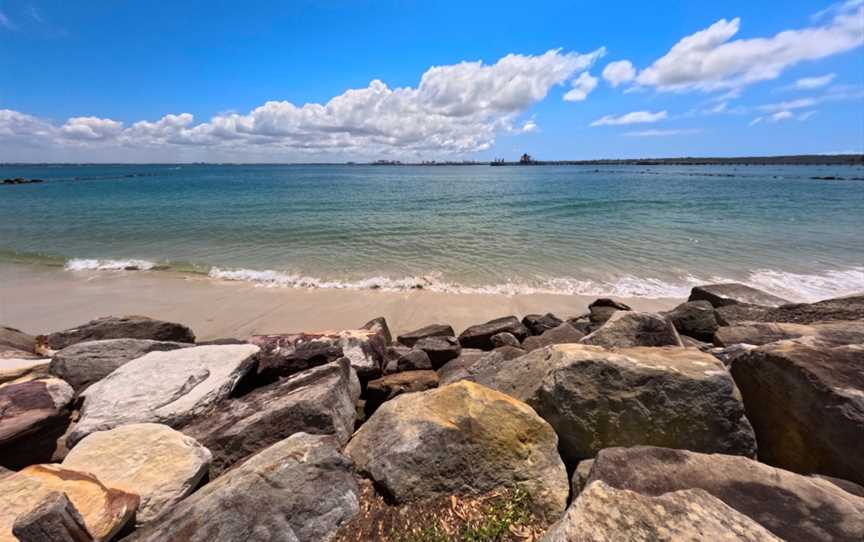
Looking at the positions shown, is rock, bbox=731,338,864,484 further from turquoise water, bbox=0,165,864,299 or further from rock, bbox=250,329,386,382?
turquoise water, bbox=0,165,864,299

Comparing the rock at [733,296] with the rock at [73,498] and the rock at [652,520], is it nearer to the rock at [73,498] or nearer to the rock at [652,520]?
the rock at [652,520]

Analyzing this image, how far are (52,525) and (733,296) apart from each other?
11.9 metres

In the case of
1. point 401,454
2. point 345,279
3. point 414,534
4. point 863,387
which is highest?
point 863,387

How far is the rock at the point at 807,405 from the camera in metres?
2.92

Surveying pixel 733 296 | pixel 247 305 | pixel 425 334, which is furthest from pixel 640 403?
pixel 247 305

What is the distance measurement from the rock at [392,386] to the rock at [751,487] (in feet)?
10.1

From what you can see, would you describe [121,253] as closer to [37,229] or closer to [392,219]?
[37,229]

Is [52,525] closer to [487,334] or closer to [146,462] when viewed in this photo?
[146,462]

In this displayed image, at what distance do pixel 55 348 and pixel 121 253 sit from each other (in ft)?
42.0

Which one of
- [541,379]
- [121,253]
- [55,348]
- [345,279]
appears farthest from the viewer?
[121,253]

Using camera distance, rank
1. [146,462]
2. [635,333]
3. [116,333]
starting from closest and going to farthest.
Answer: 1. [146,462]
2. [635,333]
3. [116,333]

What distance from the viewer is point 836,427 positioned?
9.75 feet

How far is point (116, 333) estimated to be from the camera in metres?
6.75

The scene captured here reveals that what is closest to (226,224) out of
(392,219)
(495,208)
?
(392,219)
